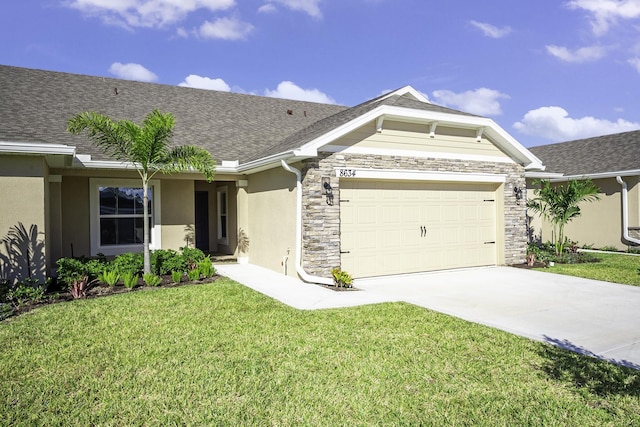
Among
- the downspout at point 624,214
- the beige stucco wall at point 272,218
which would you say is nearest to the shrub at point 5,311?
the beige stucco wall at point 272,218

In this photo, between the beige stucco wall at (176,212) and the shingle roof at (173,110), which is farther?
the beige stucco wall at (176,212)

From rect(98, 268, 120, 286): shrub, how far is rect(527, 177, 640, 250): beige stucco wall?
14.0m

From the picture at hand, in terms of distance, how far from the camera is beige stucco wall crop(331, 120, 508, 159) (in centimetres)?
1016

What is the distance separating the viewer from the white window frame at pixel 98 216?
456 inches

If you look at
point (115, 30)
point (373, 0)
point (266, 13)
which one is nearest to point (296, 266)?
point (373, 0)

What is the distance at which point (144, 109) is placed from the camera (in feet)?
46.6

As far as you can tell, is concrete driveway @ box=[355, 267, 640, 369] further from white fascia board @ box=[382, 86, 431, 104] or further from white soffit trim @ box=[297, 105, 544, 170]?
white fascia board @ box=[382, 86, 431, 104]

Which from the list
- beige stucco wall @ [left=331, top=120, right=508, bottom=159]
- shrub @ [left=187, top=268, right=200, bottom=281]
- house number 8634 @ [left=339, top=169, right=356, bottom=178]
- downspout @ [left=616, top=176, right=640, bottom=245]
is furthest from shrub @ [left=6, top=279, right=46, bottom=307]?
downspout @ [left=616, top=176, right=640, bottom=245]

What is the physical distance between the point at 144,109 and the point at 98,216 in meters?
4.31

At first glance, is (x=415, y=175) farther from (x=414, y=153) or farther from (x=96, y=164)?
(x=96, y=164)

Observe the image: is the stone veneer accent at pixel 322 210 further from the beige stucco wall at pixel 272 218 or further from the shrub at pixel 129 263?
the shrub at pixel 129 263

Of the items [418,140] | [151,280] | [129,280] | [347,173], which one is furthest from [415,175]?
[129,280]

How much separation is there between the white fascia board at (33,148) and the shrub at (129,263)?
8.82 ft

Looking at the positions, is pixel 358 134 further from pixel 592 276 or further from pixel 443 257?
pixel 592 276
